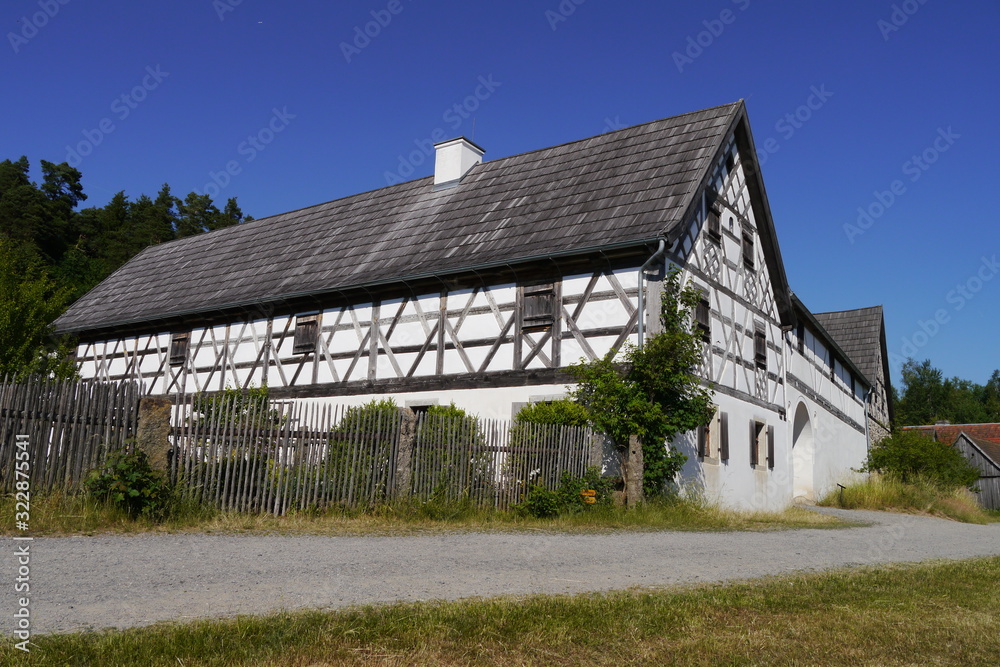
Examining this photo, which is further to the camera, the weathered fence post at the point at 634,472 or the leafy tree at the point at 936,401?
the leafy tree at the point at 936,401

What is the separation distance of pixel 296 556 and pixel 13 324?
19433mm

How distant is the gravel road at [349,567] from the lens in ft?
18.1

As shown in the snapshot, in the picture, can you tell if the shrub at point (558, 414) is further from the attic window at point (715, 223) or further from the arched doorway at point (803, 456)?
the arched doorway at point (803, 456)

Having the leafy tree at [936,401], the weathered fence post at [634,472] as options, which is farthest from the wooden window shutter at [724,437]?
the leafy tree at [936,401]

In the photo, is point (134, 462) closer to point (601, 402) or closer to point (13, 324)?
point (601, 402)

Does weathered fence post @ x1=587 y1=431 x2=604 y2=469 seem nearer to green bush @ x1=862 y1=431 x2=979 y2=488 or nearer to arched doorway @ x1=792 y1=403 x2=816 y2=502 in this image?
arched doorway @ x1=792 y1=403 x2=816 y2=502

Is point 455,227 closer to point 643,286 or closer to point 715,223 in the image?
point 643,286

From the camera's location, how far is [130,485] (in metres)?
9.90

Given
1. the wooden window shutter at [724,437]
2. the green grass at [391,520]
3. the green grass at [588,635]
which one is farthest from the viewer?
the wooden window shutter at [724,437]

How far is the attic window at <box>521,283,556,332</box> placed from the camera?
16.9 meters

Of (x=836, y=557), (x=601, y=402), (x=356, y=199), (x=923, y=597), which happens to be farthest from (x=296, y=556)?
(x=356, y=199)

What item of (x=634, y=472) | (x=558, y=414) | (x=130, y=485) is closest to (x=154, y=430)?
(x=130, y=485)

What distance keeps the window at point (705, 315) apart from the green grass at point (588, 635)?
11.1 m

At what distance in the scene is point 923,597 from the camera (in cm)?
689
